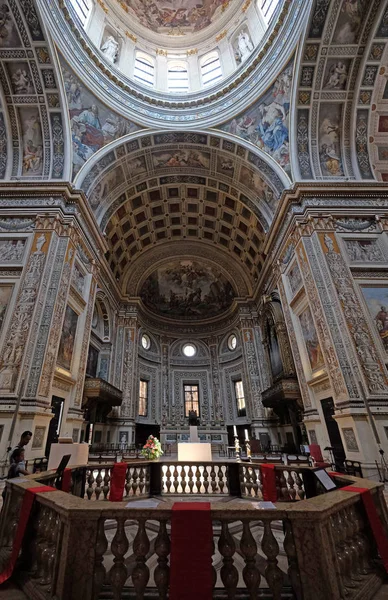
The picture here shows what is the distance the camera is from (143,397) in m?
21.0

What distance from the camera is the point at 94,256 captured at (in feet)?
47.2

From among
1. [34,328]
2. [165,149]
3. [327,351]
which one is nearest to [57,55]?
[165,149]

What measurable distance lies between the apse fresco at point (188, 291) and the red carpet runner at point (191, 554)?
21264mm

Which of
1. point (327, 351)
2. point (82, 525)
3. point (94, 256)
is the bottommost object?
point (82, 525)

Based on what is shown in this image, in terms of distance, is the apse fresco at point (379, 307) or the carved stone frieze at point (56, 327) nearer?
the carved stone frieze at point (56, 327)

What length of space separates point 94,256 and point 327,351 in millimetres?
11600

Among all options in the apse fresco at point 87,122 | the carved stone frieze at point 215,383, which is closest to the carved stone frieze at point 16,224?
the apse fresco at point 87,122

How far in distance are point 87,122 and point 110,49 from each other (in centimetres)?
655

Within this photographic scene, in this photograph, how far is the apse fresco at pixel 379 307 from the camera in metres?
9.53

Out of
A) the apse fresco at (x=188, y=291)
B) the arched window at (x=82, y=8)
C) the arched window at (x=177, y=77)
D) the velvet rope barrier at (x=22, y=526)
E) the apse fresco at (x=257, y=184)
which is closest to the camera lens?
the velvet rope barrier at (x=22, y=526)

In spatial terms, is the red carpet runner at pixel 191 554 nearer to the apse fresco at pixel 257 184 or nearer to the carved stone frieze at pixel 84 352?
the carved stone frieze at pixel 84 352

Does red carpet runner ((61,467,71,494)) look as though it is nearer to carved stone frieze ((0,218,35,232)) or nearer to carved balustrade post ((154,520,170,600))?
carved balustrade post ((154,520,170,600))

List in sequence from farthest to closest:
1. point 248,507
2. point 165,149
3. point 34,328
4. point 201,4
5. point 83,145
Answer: point 201,4, point 165,149, point 83,145, point 34,328, point 248,507

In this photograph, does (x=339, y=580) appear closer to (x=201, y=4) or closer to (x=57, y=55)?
(x=57, y=55)
